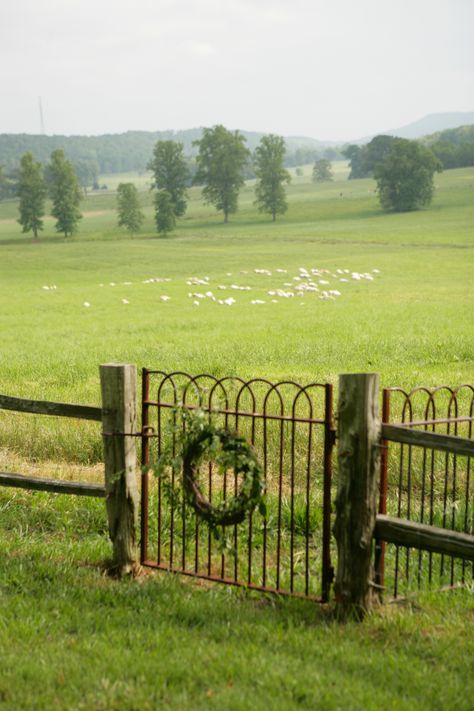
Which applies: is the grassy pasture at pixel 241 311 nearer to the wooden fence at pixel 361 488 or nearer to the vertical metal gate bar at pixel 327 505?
the vertical metal gate bar at pixel 327 505

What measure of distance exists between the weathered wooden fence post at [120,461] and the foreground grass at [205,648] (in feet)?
Answer: 0.90

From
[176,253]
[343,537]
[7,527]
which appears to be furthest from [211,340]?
[176,253]

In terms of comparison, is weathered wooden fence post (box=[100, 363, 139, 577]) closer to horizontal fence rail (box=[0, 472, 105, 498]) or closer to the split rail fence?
the split rail fence

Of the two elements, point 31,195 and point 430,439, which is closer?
point 430,439

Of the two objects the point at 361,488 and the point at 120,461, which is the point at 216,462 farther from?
the point at 361,488

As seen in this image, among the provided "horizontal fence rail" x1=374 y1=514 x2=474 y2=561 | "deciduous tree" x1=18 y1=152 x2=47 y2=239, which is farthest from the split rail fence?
"deciduous tree" x1=18 y1=152 x2=47 y2=239

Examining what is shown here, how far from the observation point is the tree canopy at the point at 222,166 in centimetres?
10000

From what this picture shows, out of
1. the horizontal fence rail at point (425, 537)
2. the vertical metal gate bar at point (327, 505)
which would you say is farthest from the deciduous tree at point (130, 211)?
the horizontal fence rail at point (425, 537)

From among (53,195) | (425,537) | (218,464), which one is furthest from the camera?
(53,195)

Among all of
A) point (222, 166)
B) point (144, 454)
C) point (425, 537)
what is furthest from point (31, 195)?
point (425, 537)

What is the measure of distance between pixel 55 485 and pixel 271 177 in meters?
92.9

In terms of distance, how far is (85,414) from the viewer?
21.8 ft

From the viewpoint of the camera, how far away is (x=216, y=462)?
5.94 meters

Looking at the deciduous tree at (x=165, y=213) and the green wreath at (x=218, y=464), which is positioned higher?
the green wreath at (x=218, y=464)
